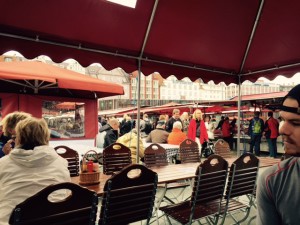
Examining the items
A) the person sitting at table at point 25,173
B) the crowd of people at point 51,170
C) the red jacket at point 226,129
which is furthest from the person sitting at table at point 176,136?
the red jacket at point 226,129

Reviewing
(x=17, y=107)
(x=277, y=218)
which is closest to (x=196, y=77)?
(x=277, y=218)

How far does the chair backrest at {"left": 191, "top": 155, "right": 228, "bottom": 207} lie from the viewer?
2820 mm

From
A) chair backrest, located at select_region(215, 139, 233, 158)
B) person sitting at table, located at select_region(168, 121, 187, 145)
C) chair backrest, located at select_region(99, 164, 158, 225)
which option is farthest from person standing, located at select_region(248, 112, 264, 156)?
chair backrest, located at select_region(99, 164, 158, 225)

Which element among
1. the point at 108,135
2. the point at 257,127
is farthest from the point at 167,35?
the point at 257,127

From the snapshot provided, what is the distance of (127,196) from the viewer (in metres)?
2.24

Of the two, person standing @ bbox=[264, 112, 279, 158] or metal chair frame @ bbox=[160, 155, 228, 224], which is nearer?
metal chair frame @ bbox=[160, 155, 228, 224]

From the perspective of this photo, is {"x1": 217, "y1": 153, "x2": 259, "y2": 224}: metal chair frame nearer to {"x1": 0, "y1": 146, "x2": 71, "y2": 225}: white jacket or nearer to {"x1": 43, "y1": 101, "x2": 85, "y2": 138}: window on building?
{"x1": 0, "y1": 146, "x2": 71, "y2": 225}: white jacket

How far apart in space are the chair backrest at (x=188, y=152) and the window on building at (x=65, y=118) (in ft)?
13.3

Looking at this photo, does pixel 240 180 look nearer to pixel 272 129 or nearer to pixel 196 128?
pixel 196 128

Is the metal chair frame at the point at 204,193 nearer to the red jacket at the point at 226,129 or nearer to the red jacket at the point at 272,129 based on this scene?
the red jacket at the point at 272,129

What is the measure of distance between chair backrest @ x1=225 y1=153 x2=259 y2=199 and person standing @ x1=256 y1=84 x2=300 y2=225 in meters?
2.06

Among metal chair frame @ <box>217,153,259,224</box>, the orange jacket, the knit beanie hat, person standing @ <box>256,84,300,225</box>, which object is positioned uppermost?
the knit beanie hat

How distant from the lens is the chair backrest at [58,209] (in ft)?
4.98

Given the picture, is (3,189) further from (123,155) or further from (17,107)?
(17,107)
